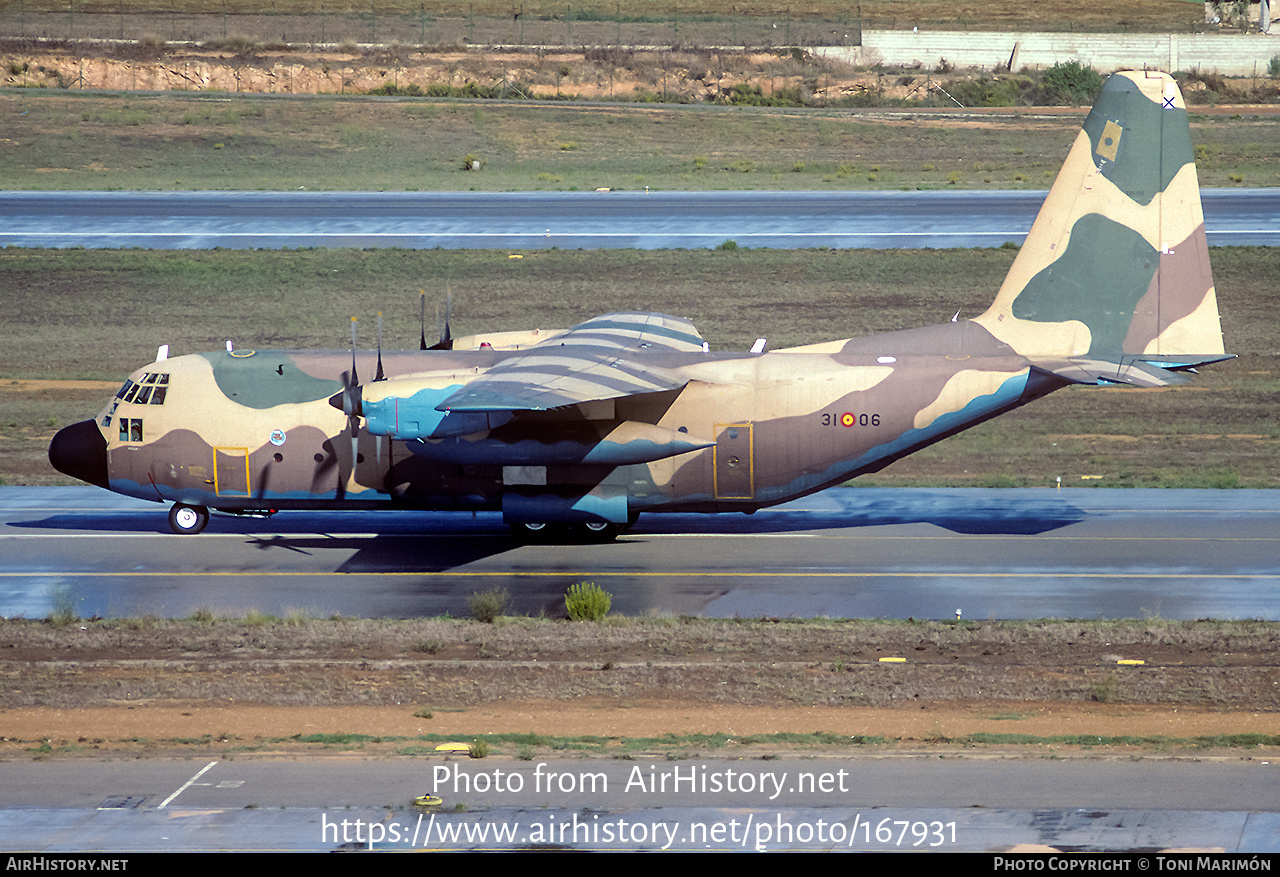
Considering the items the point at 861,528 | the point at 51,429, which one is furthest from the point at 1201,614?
the point at 51,429

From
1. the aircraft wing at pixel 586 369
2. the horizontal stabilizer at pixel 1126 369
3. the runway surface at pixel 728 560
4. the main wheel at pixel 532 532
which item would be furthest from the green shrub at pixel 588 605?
the horizontal stabilizer at pixel 1126 369

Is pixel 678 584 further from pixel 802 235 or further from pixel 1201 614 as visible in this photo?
pixel 802 235

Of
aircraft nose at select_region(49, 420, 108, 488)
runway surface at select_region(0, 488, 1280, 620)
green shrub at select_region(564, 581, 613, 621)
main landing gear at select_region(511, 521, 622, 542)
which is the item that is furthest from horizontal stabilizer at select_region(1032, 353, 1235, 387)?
aircraft nose at select_region(49, 420, 108, 488)

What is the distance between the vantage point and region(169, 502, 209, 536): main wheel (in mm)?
29719

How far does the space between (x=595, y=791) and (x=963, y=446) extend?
2437cm

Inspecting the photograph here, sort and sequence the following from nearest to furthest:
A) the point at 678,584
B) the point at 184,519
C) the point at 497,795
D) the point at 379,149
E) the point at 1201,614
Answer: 1. the point at 497,795
2. the point at 1201,614
3. the point at 678,584
4. the point at 184,519
5. the point at 379,149

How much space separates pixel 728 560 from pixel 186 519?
12069 millimetres

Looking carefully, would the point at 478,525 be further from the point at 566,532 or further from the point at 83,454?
the point at 83,454

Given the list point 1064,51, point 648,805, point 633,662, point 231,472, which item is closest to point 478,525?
point 231,472

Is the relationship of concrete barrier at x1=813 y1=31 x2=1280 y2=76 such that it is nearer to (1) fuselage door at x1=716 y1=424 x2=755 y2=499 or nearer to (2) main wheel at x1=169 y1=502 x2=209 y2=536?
(1) fuselage door at x1=716 y1=424 x2=755 y2=499

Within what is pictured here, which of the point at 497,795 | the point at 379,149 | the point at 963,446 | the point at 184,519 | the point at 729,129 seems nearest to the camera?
the point at 497,795

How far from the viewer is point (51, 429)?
130 ft

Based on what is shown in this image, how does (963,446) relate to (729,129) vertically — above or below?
below

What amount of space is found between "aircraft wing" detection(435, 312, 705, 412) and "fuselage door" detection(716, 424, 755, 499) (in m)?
1.45
